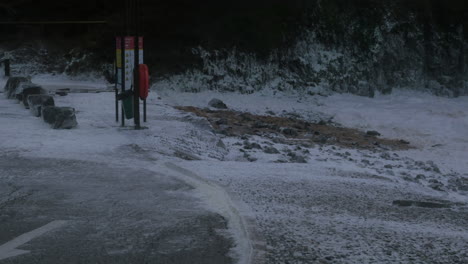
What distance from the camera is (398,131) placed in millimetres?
18016

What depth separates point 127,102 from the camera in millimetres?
11703

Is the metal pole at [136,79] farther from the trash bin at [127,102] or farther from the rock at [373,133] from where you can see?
the rock at [373,133]

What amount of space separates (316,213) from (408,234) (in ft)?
3.40

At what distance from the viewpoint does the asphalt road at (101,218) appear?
18.2 feet

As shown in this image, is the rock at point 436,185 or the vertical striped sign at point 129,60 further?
the vertical striped sign at point 129,60

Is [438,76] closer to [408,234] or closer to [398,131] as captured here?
[398,131]

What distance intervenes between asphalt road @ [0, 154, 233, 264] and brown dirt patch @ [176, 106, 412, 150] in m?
5.55

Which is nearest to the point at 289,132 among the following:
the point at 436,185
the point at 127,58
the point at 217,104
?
the point at 217,104

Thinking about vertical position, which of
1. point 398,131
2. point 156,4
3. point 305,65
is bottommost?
point 398,131

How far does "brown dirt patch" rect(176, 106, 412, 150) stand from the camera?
14.6 m

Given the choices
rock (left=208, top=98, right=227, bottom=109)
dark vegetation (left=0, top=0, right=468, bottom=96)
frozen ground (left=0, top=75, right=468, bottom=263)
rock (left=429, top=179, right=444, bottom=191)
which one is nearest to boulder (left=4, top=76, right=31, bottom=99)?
frozen ground (left=0, top=75, right=468, bottom=263)

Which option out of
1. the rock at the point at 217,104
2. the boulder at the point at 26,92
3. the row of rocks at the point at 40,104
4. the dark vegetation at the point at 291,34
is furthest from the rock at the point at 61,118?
the dark vegetation at the point at 291,34

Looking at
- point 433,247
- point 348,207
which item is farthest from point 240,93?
point 433,247

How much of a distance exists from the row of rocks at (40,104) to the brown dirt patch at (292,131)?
3.32 metres
